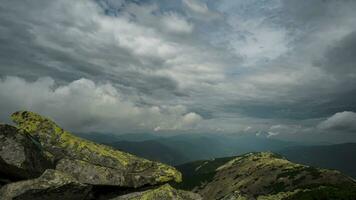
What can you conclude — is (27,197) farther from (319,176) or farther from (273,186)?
(273,186)

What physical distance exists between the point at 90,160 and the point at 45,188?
433 centimetres

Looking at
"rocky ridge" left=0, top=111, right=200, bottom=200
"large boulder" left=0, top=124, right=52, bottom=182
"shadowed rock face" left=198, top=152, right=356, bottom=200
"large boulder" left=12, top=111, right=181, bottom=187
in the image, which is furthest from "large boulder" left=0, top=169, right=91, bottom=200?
"shadowed rock face" left=198, top=152, right=356, bottom=200

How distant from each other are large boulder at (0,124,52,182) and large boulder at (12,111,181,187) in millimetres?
1451

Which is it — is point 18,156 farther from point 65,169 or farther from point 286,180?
point 286,180

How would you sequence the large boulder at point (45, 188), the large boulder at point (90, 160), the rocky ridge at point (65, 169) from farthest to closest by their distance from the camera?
the large boulder at point (90, 160) → the rocky ridge at point (65, 169) → the large boulder at point (45, 188)

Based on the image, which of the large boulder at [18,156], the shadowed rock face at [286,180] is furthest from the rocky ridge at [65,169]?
the shadowed rock face at [286,180]

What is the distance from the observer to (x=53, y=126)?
848 inches

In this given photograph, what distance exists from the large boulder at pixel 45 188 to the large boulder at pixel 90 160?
57.4 inches

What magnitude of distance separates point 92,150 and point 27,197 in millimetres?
5479

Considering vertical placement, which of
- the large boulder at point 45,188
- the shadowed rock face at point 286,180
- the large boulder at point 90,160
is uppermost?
the large boulder at point 90,160

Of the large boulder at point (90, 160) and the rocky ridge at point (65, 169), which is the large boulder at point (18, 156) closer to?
the rocky ridge at point (65, 169)

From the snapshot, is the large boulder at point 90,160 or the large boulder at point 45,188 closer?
the large boulder at point 45,188

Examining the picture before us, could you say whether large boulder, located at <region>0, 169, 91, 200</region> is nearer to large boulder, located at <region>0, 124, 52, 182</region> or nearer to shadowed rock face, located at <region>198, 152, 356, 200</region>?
large boulder, located at <region>0, 124, 52, 182</region>

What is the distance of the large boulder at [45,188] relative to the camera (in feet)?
53.3
